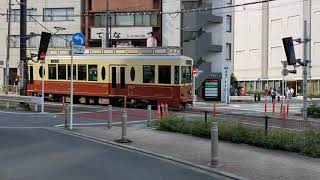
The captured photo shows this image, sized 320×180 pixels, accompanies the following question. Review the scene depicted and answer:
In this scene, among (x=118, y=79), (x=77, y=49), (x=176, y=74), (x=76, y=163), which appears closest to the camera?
(x=76, y=163)

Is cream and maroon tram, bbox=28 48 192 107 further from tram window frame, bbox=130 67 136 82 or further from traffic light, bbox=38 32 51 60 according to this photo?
traffic light, bbox=38 32 51 60

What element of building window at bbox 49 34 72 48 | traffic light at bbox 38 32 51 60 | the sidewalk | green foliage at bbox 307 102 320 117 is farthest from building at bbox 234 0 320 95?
the sidewalk

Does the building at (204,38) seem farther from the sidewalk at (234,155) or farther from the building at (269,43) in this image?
the sidewalk at (234,155)

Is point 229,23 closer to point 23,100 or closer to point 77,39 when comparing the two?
point 23,100

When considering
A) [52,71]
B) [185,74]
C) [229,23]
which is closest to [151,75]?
[185,74]

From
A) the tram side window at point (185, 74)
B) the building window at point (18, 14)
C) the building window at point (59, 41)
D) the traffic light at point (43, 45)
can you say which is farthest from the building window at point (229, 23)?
the traffic light at point (43, 45)

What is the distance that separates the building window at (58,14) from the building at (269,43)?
95.5 feet

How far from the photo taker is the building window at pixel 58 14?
65000mm

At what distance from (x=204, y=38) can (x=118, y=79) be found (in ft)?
73.9

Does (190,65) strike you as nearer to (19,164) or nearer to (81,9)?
(19,164)

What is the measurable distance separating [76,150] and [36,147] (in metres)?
1.28

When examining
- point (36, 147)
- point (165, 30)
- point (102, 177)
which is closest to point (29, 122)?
point (36, 147)

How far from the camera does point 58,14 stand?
65750 mm

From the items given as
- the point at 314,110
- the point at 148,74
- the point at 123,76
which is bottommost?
the point at 314,110
